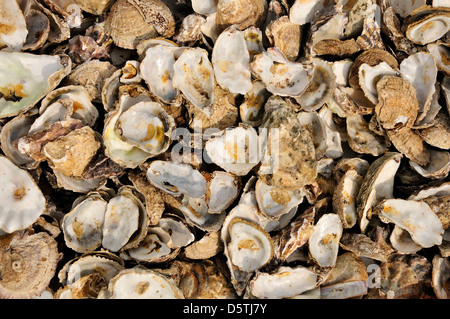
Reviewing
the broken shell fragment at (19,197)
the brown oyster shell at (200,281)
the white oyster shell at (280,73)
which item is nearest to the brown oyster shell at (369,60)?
the white oyster shell at (280,73)

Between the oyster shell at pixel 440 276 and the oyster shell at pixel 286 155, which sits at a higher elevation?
the oyster shell at pixel 286 155

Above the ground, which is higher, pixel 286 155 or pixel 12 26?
pixel 12 26

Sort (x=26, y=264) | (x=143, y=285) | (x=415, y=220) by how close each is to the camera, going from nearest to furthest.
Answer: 1. (x=143, y=285)
2. (x=26, y=264)
3. (x=415, y=220)

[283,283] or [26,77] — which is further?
[26,77]

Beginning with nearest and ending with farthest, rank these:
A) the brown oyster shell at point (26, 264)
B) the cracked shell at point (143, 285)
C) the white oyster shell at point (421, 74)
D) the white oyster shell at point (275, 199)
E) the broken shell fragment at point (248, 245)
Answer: the cracked shell at point (143, 285) < the brown oyster shell at point (26, 264) < the broken shell fragment at point (248, 245) < the white oyster shell at point (275, 199) < the white oyster shell at point (421, 74)

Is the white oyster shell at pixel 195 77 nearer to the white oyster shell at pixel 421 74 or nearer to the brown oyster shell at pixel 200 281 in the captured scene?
the brown oyster shell at pixel 200 281

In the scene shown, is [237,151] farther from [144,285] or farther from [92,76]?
[92,76]

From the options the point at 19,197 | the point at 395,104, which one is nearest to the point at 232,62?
the point at 395,104

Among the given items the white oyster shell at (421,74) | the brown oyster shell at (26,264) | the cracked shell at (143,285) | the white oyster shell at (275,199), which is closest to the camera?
the cracked shell at (143,285)
